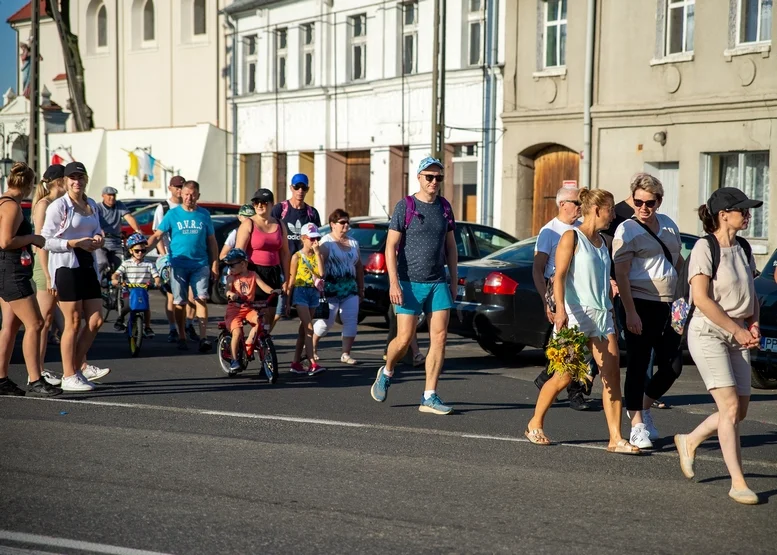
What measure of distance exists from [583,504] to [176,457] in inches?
101

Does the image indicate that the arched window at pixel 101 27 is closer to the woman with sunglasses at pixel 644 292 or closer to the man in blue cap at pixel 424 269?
the man in blue cap at pixel 424 269

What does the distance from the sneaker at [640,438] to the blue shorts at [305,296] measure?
4.67 metres

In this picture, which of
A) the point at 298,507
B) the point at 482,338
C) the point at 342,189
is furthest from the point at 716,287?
the point at 342,189

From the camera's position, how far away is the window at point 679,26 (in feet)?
80.7

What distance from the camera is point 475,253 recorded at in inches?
664

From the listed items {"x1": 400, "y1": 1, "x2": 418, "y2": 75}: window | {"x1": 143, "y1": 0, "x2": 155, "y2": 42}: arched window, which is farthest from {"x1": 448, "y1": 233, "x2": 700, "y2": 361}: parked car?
{"x1": 143, "y1": 0, "x2": 155, "y2": 42}: arched window

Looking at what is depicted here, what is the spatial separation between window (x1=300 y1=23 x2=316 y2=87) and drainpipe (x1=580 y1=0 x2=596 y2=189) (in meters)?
11.7

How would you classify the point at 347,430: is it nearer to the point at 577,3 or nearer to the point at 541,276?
the point at 541,276

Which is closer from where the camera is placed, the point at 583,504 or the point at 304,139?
the point at 583,504

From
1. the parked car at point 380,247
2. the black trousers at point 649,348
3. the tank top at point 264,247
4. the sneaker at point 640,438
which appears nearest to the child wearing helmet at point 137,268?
the tank top at point 264,247

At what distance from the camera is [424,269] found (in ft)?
29.8

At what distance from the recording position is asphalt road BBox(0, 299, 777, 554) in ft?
18.1

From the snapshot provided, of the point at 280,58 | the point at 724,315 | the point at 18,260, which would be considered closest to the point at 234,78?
the point at 280,58

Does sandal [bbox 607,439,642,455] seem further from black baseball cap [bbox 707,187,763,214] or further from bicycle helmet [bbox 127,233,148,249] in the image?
bicycle helmet [bbox 127,233,148,249]
